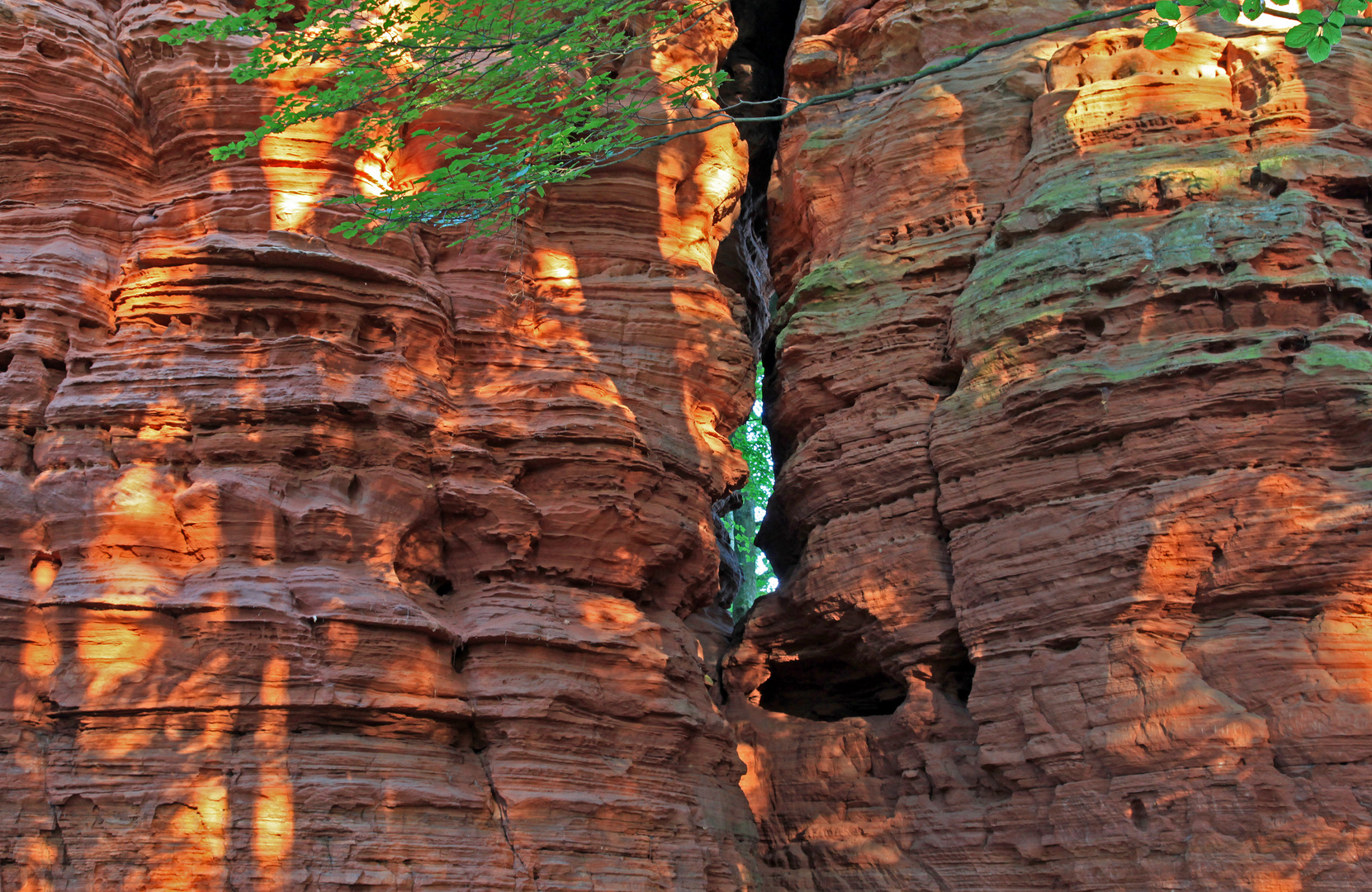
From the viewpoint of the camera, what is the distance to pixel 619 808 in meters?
9.94

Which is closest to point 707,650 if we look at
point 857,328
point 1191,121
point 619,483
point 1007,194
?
point 619,483

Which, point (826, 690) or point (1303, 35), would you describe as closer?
point (1303, 35)

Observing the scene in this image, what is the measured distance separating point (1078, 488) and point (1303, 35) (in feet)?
18.3

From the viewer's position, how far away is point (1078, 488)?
447 inches

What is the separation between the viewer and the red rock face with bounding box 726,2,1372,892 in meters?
9.97

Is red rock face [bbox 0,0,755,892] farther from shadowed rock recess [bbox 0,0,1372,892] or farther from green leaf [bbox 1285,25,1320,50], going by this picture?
green leaf [bbox 1285,25,1320,50]

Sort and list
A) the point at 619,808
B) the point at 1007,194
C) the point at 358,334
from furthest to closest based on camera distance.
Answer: the point at 1007,194, the point at 358,334, the point at 619,808

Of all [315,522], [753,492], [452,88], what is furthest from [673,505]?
[753,492]

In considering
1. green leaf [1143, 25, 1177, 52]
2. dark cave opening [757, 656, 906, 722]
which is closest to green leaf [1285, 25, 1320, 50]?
green leaf [1143, 25, 1177, 52]

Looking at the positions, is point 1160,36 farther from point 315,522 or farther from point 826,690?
point 826,690

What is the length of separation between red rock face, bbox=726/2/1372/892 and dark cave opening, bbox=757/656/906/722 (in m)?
0.05

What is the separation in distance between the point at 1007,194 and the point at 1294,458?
201 inches

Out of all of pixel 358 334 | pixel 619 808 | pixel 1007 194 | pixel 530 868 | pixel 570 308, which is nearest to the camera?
pixel 530 868

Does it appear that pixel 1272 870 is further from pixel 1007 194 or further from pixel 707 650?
pixel 1007 194
